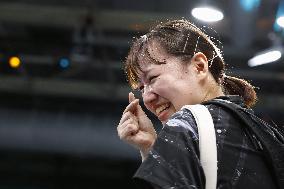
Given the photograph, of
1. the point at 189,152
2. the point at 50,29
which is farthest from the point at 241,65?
the point at 189,152

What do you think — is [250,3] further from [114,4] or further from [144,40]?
[144,40]

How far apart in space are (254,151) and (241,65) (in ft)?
18.6

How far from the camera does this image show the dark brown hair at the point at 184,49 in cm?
96

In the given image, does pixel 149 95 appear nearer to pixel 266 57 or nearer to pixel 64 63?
pixel 266 57

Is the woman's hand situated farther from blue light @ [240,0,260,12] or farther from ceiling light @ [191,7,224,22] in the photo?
blue light @ [240,0,260,12]

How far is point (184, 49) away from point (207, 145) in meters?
0.26

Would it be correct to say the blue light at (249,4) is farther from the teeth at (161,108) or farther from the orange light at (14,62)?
the teeth at (161,108)

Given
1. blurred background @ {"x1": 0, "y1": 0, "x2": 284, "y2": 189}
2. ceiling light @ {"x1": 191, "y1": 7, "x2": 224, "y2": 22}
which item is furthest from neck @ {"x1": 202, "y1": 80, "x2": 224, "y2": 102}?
blurred background @ {"x1": 0, "y1": 0, "x2": 284, "y2": 189}

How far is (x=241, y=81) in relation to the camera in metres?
1.08

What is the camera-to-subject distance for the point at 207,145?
74 centimetres

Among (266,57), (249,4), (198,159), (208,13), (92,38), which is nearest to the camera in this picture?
(198,159)

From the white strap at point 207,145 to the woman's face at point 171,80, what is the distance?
134 millimetres

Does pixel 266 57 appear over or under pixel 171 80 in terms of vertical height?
over

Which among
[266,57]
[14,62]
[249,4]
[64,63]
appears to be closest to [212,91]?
[249,4]
